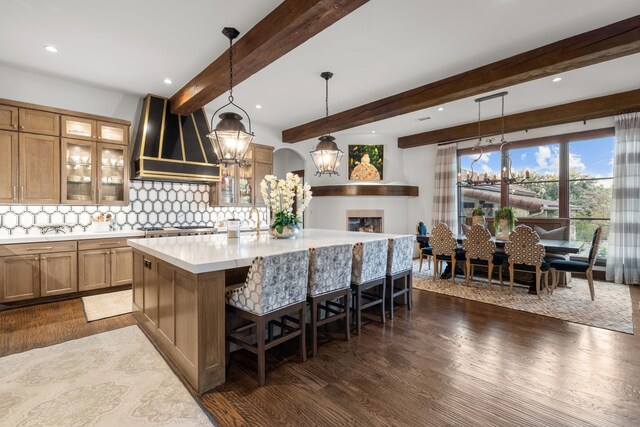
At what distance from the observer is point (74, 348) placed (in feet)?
9.07

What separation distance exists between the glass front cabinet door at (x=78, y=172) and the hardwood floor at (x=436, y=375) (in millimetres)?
1695

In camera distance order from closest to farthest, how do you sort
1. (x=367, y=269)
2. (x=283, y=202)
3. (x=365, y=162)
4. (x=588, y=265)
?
(x=367, y=269), (x=283, y=202), (x=588, y=265), (x=365, y=162)

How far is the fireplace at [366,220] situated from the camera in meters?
7.68

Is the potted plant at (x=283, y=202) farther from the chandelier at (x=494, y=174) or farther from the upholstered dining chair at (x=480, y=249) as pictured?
the chandelier at (x=494, y=174)

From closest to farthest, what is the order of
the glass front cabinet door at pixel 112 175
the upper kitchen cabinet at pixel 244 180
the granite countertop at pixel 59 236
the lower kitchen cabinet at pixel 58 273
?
the granite countertop at pixel 59 236, the lower kitchen cabinet at pixel 58 273, the glass front cabinet door at pixel 112 175, the upper kitchen cabinet at pixel 244 180

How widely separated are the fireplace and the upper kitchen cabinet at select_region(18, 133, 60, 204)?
5.65 metres

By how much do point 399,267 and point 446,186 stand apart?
4398 mm

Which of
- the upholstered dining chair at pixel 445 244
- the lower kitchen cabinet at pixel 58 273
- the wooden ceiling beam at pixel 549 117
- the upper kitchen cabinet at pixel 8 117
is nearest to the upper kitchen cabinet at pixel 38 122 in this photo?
the upper kitchen cabinet at pixel 8 117

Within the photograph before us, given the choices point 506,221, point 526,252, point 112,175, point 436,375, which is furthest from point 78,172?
point 506,221

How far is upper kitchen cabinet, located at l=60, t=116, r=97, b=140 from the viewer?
4.23 m

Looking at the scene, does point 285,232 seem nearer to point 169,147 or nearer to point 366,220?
point 169,147

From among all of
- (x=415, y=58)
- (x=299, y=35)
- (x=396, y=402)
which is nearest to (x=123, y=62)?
(x=299, y=35)

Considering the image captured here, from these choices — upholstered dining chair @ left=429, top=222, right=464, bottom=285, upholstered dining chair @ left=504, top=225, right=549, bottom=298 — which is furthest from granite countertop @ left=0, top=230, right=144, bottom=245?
upholstered dining chair @ left=504, top=225, right=549, bottom=298

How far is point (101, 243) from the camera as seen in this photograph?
4.29 metres
